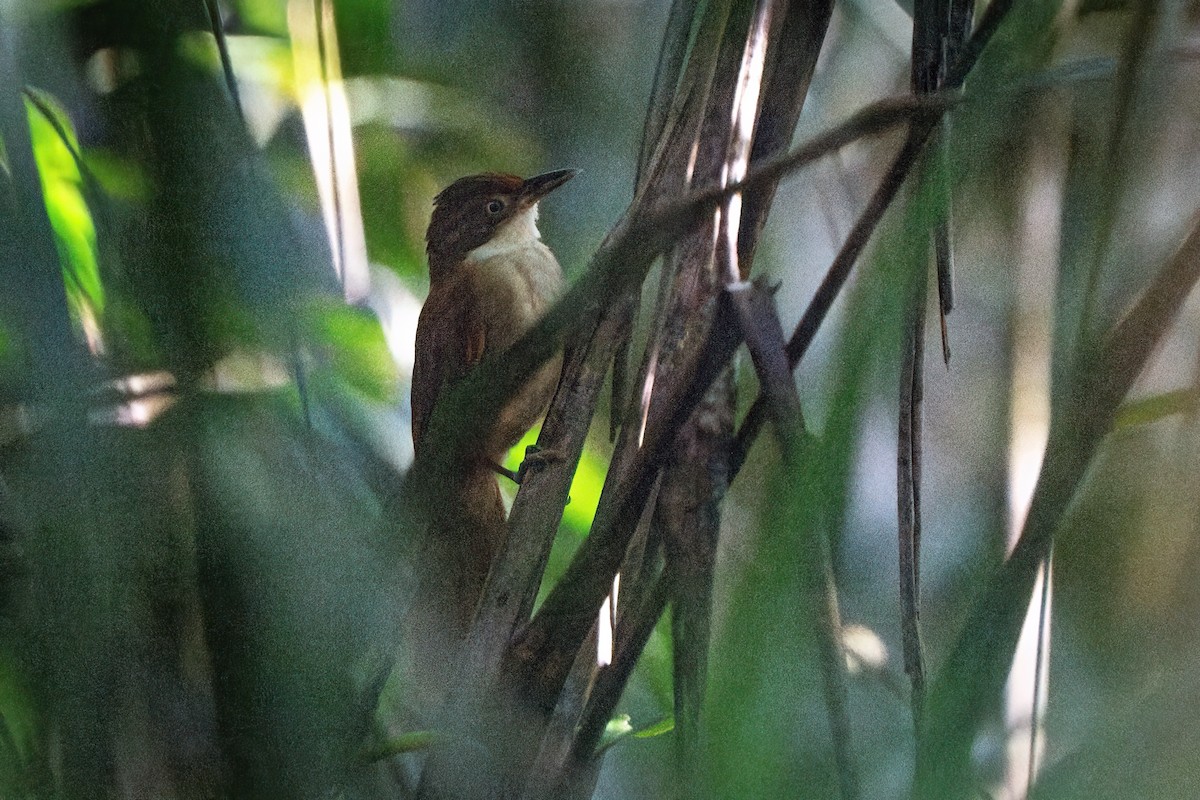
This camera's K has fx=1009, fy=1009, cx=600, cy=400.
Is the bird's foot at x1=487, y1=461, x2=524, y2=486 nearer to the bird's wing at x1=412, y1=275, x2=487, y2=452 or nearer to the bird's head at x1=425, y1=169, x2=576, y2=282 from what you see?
the bird's wing at x1=412, y1=275, x2=487, y2=452

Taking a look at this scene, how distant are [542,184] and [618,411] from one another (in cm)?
15

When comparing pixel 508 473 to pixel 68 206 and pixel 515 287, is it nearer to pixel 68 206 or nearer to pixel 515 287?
pixel 515 287

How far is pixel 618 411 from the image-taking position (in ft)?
1.59

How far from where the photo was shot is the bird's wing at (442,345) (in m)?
0.50

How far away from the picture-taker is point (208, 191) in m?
0.45

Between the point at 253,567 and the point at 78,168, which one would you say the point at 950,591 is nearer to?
the point at 253,567

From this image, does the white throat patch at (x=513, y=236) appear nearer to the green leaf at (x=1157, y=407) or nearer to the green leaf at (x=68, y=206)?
the green leaf at (x=68, y=206)

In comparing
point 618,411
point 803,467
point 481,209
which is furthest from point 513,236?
point 803,467

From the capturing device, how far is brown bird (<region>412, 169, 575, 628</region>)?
462 millimetres

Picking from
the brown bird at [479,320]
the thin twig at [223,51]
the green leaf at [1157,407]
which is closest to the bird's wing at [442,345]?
the brown bird at [479,320]

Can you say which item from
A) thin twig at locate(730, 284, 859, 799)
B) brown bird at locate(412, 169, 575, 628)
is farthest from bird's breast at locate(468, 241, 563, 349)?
thin twig at locate(730, 284, 859, 799)

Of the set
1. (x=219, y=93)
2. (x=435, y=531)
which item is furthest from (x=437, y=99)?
(x=435, y=531)

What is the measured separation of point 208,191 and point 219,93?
47 mm

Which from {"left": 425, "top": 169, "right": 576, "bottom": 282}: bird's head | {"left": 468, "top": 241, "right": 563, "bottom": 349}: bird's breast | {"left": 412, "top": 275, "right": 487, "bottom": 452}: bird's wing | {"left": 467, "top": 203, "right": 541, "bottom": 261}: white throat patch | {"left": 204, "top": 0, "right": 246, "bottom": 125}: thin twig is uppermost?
{"left": 204, "top": 0, "right": 246, "bottom": 125}: thin twig
